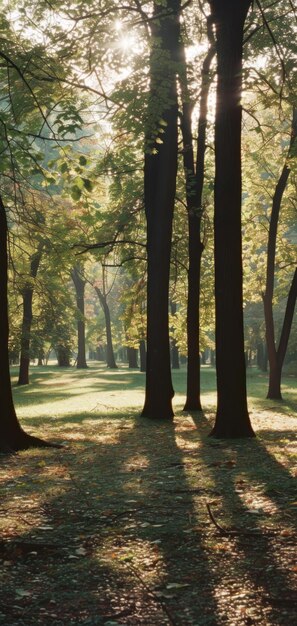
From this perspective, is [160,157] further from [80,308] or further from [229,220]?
[80,308]

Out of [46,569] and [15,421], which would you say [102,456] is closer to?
[15,421]

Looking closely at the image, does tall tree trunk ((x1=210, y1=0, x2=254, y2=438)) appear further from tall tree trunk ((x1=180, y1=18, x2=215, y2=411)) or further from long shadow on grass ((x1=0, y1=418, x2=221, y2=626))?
tall tree trunk ((x1=180, y1=18, x2=215, y2=411))

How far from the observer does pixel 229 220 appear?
452 inches

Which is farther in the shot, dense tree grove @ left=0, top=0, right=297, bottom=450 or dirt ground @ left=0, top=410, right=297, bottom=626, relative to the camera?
dense tree grove @ left=0, top=0, right=297, bottom=450

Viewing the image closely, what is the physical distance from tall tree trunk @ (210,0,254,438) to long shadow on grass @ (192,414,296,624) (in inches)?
65.6

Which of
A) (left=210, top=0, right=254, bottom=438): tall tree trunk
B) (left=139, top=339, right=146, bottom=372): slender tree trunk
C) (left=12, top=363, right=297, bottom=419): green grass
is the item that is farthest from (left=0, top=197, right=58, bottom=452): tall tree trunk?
(left=139, top=339, right=146, bottom=372): slender tree trunk

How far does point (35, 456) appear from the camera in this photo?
1026 cm

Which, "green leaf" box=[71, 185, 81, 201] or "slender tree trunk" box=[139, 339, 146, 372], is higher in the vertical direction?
"green leaf" box=[71, 185, 81, 201]

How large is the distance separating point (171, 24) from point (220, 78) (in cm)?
529

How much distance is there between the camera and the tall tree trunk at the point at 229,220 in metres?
11.4

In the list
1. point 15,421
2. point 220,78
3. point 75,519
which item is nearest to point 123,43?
point 220,78

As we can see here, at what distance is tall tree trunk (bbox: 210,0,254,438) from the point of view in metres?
11.4

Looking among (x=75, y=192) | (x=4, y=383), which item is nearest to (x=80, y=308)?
(x=4, y=383)

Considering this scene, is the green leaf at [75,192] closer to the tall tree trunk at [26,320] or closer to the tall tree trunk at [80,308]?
the tall tree trunk at [26,320]
